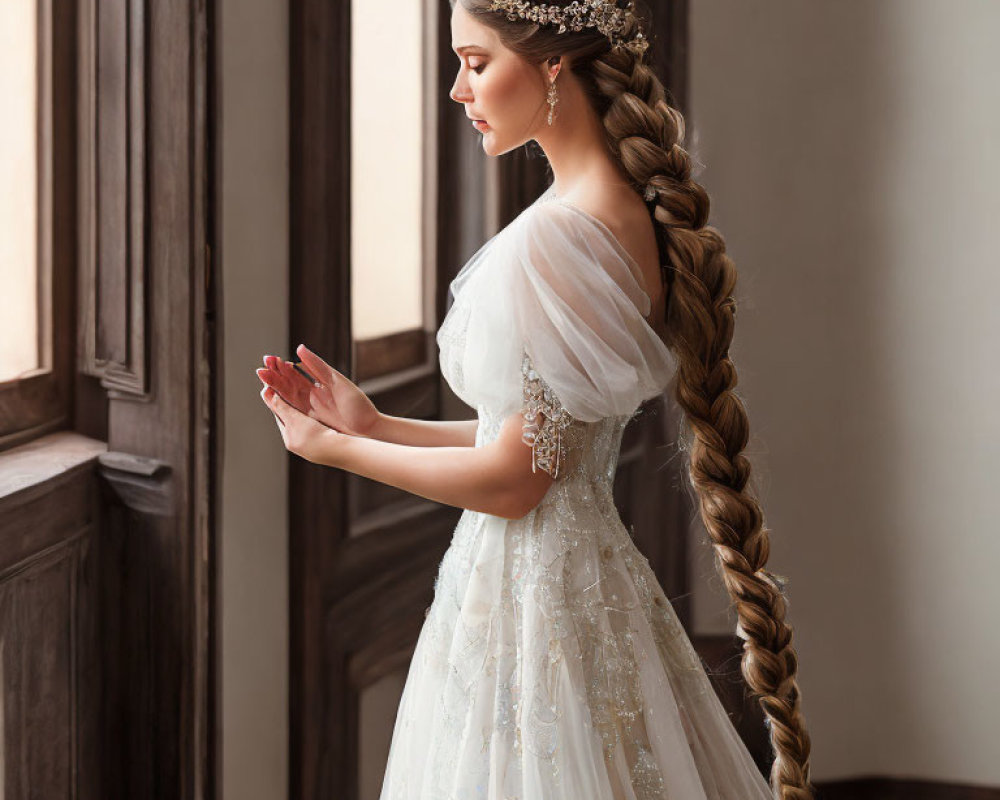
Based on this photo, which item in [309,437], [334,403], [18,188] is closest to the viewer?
[309,437]

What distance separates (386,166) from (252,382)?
769mm

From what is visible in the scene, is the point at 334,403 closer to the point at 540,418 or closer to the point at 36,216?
the point at 540,418

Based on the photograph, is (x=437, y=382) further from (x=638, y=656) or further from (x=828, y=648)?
(x=828, y=648)

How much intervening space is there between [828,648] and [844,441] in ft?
1.87

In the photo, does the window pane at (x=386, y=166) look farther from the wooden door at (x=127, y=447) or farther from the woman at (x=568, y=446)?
the woman at (x=568, y=446)

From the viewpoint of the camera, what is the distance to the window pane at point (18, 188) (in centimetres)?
172

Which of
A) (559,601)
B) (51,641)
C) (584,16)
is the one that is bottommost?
(51,641)

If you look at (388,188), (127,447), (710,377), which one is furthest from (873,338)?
(127,447)

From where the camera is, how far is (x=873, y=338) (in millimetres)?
3121

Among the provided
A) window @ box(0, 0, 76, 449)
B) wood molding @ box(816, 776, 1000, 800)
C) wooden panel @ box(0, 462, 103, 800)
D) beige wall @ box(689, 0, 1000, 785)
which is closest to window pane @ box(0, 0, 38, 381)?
window @ box(0, 0, 76, 449)

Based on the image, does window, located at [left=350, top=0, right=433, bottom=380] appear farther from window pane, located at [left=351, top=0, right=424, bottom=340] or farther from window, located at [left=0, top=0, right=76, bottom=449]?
window, located at [left=0, top=0, right=76, bottom=449]

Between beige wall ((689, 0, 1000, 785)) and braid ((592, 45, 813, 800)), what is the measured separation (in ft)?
4.48

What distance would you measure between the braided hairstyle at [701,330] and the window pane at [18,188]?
2.29ft

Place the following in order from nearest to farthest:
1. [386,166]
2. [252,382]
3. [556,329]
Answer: [556,329] < [252,382] < [386,166]
